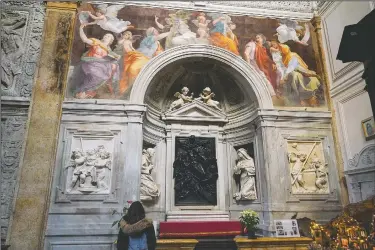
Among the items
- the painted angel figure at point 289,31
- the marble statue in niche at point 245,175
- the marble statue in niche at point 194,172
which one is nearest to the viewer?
the marble statue in niche at point 245,175

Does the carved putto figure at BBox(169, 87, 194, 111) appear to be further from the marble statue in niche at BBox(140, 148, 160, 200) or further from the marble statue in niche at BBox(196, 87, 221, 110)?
the marble statue in niche at BBox(140, 148, 160, 200)

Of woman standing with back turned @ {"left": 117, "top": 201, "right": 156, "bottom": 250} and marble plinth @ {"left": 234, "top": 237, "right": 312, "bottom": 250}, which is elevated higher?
woman standing with back turned @ {"left": 117, "top": 201, "right": 156, "bottom": 250}

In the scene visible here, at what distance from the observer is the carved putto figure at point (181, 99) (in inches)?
321

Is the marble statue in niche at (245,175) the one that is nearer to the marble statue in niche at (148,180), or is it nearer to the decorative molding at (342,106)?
the marble statue in niche at (148,180)

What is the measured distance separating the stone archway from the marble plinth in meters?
3.35

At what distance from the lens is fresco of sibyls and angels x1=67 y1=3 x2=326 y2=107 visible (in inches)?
276

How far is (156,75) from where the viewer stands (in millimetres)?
7379

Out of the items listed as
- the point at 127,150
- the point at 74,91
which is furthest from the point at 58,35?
the point at 127,150

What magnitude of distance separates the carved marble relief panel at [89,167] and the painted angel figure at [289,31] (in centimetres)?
556

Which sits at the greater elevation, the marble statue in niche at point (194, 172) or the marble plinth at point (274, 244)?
the marble statue in niche at point (194, 172)

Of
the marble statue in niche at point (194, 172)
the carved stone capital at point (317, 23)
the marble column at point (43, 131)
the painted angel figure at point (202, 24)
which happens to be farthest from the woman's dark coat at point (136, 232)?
the carved stone capital at point (317, 23)

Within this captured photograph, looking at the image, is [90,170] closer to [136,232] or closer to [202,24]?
[136,232]

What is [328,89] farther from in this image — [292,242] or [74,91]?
[74,91]

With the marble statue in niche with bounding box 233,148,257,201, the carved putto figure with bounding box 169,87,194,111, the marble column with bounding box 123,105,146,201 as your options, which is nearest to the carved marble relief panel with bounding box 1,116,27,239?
the marble column with bounding box 123,105,146,201
